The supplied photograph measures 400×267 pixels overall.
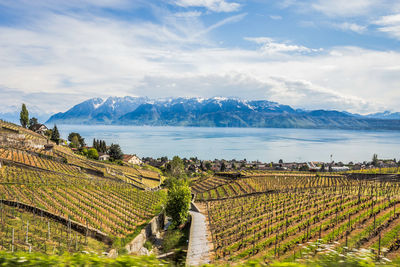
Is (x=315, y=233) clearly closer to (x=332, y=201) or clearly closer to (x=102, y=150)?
(x=332, y=201)

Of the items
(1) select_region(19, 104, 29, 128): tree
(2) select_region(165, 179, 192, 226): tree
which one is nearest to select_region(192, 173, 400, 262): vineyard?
(2) select_region(165, 179, 192, 226): tree

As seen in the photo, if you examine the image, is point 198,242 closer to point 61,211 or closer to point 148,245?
point 148,245

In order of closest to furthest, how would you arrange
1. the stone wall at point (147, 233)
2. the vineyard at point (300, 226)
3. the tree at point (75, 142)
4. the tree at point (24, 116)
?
the vineyard at point (300, 226) → the stone wall at point (147, 233) → the tree at point (24, 116) → the tree at point (75, 142)

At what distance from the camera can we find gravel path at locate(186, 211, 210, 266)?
19478 mm

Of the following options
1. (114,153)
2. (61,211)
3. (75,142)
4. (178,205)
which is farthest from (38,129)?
(61,211)

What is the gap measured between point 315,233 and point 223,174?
48.3 metres

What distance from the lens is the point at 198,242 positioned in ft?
75.8

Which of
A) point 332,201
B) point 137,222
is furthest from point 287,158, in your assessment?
point 137,222

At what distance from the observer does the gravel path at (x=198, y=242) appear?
19478 millimetres

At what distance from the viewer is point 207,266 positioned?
4.33 meters

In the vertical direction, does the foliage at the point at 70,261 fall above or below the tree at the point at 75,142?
above

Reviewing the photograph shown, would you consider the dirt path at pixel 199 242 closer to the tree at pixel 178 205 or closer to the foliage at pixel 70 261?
the tree at pixel 178 205

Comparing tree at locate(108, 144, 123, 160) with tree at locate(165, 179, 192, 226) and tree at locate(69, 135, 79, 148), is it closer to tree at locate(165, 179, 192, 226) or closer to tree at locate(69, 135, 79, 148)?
tree at locate(69, 135, 79, 148)

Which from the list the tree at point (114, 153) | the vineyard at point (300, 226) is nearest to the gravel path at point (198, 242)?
the vineyard at point (300, 226)
